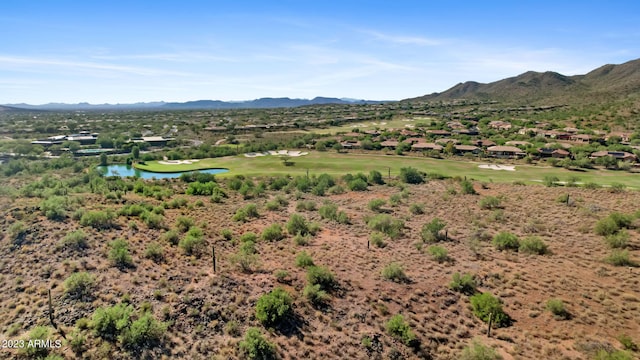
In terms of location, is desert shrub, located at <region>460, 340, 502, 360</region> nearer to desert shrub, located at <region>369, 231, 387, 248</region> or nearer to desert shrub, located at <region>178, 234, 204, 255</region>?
desert shrub, located at <region>369, 231, 387, 248</region>

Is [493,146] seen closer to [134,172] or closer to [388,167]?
[388,167]

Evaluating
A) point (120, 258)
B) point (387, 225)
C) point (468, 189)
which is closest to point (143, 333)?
point (120, 258)

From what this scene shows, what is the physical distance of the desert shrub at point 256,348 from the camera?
1575 cm

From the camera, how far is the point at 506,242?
27453 millimetres

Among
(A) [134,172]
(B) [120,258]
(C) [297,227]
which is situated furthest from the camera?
(A) [134,172]

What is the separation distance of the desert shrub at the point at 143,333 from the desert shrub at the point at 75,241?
9.94 meters

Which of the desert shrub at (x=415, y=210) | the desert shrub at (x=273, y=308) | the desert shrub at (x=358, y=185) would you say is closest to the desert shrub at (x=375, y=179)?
the desert shrub at (x=358, y=185)

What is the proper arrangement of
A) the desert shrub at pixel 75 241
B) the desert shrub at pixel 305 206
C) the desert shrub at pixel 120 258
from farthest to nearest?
the desert shrub at pixel 305 206, the desert shrub at pixel 75 241, the desert shrub at pixel 120 258

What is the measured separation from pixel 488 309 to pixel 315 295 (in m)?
8.92

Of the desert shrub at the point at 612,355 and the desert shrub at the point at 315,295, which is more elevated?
the desert shrub at the point at 315,295

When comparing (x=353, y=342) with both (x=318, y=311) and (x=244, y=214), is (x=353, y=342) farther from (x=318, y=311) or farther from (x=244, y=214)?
(x=244, y=214)

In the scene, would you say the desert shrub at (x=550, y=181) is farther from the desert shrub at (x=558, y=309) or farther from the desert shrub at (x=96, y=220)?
the desert shrub at (x=96, y=220)

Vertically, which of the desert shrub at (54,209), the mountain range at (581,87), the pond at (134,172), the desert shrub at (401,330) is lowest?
the desert shrub at (401,330)

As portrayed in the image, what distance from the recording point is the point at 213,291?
20.0 m
